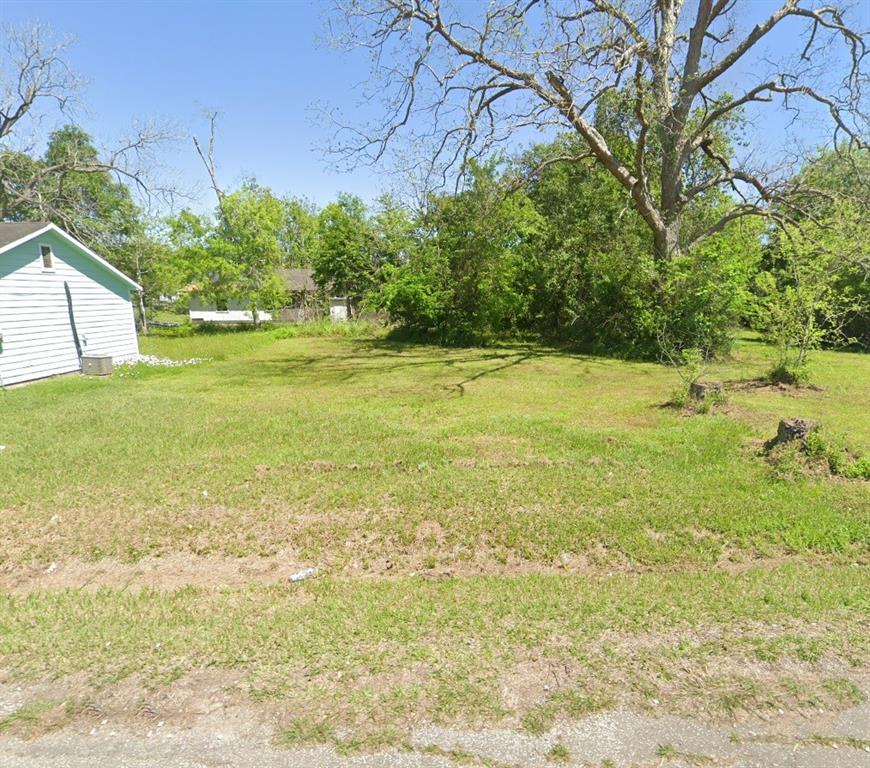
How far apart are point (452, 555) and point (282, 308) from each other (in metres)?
26.9

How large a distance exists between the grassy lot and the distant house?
2015cm

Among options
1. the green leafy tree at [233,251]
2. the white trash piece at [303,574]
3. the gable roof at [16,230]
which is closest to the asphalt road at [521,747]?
the white trash piece at [303,574]

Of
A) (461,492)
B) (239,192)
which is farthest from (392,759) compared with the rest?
(239,192)

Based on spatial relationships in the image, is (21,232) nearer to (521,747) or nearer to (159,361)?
(159,361)

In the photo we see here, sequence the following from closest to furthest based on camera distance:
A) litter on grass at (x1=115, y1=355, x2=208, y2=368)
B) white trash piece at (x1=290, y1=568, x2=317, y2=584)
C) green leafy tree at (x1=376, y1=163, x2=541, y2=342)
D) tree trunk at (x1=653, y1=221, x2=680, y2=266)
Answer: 1. white trash piece at (x1=290, y1=568, x2=317, y2=584)
2. tree trunk at (x1=653, y1=221, x2=680, y2=266)
3. litter on grass at (x1=115, y1=355, x2=208, y2=368)
4. green leafy tree at (x1=376, y1=163, x2=541, y2=342)

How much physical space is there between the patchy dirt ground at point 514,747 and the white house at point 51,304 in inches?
482

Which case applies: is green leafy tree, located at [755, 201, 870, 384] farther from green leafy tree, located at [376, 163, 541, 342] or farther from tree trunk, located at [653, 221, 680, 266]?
green leafy tree, located at [376, 163, 541, 342]

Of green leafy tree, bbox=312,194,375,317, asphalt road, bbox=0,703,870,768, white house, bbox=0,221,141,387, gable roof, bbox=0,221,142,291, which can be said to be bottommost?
asphalt road, bbox=0,703,870,768

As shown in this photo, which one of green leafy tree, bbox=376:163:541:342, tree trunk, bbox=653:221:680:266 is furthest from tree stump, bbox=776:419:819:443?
green leafy tree, bbox=376:163:541:342

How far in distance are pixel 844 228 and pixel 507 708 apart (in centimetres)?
1204

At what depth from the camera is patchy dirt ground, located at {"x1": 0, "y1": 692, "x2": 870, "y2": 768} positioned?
1.97m

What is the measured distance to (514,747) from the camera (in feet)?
6.71

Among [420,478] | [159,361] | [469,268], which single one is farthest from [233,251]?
[420,478]

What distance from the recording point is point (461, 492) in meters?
4.79
